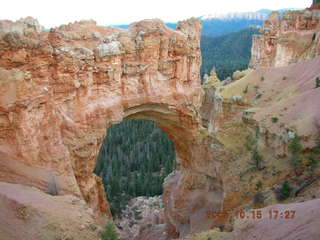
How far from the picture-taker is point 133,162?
41.0 m

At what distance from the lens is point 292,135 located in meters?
15.2

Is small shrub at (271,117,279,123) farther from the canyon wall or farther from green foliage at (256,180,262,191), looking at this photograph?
the canyon wall

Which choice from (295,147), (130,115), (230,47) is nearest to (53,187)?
(130,115)

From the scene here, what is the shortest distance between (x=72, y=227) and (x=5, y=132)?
540 centimetres

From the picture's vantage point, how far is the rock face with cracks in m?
12.9

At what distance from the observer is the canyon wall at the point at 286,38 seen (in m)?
39.1

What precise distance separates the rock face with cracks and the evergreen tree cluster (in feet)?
37.7

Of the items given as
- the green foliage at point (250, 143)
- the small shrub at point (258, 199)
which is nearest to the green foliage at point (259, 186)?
the small shrub at point (258, 199)

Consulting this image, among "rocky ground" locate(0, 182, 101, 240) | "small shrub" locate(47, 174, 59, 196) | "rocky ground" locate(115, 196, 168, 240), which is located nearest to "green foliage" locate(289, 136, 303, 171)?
"rocky ground" locate(0, 182, 101, 240)

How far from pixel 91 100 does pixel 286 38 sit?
103ft

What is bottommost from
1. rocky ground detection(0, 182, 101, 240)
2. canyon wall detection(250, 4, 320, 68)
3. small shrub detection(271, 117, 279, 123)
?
rocky ground detection(0, 182, 101, 240)

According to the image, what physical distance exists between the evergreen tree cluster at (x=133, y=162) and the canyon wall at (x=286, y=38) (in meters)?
16.8

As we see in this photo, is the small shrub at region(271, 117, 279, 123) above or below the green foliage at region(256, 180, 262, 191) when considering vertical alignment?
above

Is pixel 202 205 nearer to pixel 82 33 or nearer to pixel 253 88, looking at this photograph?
pixel 253 88
